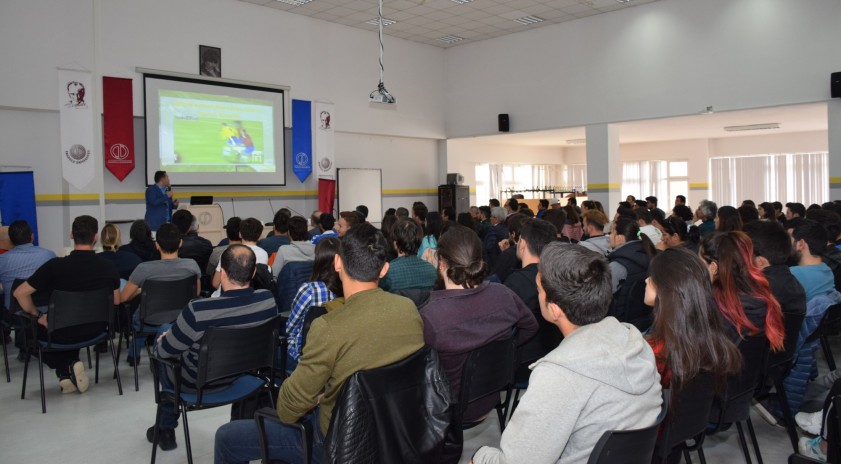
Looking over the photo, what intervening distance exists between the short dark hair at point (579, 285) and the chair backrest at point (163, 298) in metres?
3.41

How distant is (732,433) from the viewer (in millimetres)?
3852

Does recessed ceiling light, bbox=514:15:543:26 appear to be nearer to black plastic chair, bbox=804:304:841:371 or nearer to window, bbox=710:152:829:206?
window, bbox=710:152:829:206

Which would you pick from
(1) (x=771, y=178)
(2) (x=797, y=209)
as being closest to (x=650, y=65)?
(2) (x=797, y=209)

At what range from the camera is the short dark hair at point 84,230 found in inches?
180

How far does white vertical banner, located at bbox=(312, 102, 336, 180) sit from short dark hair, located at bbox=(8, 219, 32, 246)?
736cm

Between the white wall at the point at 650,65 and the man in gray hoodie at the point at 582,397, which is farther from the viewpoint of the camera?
the white wall at the point at 650,65

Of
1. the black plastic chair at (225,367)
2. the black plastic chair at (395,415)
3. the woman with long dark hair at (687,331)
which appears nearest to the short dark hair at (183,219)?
the black plastic chair at (225,367)

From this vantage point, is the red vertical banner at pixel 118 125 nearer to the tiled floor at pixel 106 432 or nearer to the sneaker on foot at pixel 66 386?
the tiled floor at pixel 106 432

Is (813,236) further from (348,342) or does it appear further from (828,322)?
(348,342)

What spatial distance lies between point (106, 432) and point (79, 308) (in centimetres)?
91

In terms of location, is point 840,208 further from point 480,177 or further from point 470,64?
point 480,177

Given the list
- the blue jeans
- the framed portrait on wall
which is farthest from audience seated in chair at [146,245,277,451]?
the framed portrait on wall

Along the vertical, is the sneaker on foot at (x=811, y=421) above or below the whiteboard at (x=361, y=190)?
below

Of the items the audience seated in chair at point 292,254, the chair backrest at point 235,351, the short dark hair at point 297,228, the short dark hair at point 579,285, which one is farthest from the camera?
the short dark hair at point 297,228
